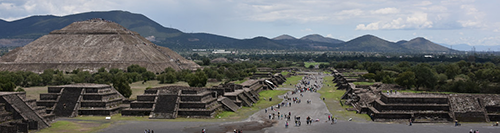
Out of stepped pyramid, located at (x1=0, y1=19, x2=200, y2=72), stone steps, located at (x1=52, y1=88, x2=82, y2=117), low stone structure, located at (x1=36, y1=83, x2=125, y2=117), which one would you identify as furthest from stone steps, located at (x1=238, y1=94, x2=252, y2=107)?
stepped pyramid, located at (x1=0, y1=19, x2=200, y2=72)

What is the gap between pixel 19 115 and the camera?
4756 centimetres

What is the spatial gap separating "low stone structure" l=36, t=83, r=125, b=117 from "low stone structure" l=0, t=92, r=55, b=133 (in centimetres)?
799

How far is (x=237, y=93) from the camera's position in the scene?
70125mm

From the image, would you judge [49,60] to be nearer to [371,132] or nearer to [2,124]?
[2,124]

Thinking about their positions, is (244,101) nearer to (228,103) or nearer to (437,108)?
(228,103)

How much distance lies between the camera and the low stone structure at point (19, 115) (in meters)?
45.2

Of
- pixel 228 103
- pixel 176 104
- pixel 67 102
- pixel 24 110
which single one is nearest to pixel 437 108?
pixel 228 103

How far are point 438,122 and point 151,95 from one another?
38359mm

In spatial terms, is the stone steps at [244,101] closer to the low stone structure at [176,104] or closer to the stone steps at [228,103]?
the stone steps at [228,103]

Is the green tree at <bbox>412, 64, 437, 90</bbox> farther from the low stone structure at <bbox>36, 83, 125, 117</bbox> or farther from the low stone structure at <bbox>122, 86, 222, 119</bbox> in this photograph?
the low stone structure at <bbox>36, 83, 125, 117</bbox>

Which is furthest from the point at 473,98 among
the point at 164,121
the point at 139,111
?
the point at 139,111

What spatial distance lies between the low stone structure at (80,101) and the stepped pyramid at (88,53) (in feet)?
298

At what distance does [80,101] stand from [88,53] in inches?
4489

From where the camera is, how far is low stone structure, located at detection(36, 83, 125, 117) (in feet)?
191
